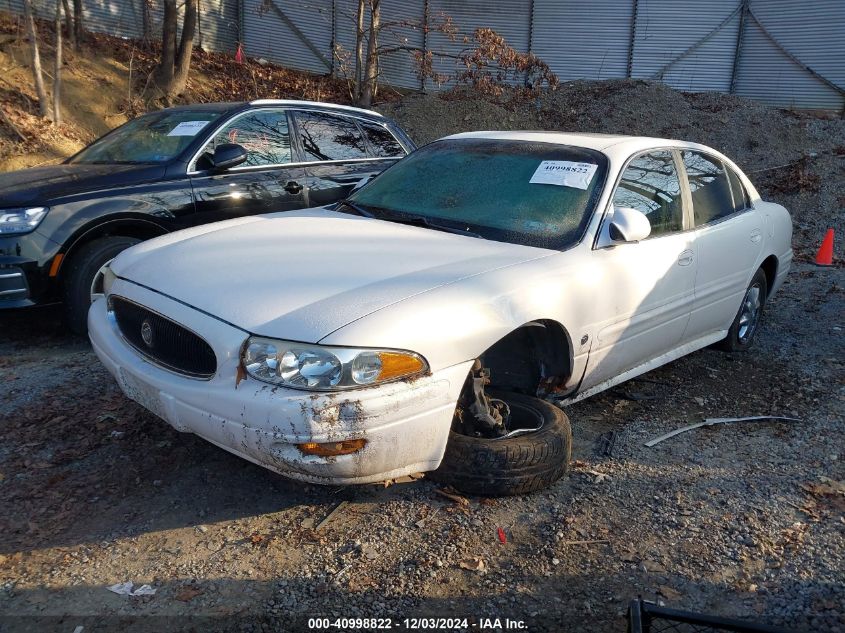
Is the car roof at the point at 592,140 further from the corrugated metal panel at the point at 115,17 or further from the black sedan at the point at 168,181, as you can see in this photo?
the corrugated metal panel at the point at 115,17

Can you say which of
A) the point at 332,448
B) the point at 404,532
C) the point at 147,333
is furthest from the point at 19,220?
the point at 404,532

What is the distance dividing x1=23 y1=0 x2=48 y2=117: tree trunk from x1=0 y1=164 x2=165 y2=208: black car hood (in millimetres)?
5344

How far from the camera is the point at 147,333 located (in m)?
3.31

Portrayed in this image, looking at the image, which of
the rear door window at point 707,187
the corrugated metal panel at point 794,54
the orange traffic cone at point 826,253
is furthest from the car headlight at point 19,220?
the corrugated metal panel at point 794,54

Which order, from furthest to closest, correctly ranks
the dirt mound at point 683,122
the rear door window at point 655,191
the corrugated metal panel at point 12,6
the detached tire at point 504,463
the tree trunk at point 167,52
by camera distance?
1. the corrugated metal panel at point 12,6
2. the tree trunk at point 167,52
3. the dirt mound at point 683,122
4. the rear door window at point 655,191
5. the detached tire at point 504,463

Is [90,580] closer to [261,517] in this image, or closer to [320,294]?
[261,517]

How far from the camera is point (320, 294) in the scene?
308 centimetres

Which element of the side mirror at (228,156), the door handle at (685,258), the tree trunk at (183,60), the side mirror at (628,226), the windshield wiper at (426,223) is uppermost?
the tree trunk at (183,60)

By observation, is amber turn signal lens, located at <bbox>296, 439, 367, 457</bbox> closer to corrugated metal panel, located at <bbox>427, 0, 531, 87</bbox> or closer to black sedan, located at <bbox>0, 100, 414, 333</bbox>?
black sedan, located at <bbox>0, 100, 414, 333</bbox>

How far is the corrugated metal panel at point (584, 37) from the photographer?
650 inches

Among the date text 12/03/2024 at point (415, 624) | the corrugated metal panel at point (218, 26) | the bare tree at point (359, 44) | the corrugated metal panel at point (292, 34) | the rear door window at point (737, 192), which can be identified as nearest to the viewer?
the date text 12/03/2024 at point (415, 624)

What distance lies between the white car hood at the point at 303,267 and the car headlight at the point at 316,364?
0.06 metres

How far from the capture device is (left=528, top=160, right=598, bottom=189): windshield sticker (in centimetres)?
408

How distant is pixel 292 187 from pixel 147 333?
119 inches
